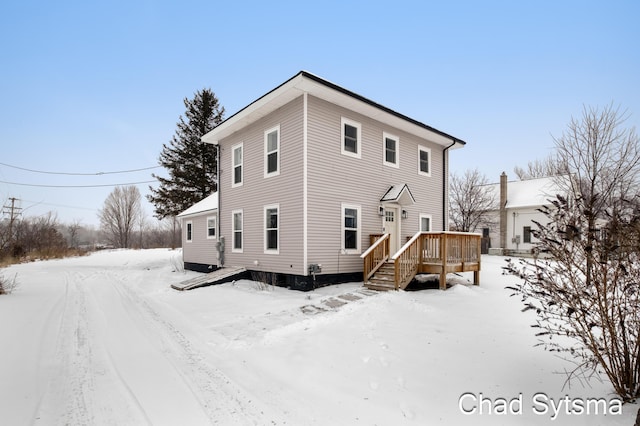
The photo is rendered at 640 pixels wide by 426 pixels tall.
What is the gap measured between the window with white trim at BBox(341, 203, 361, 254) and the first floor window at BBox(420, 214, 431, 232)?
4161 millimetres

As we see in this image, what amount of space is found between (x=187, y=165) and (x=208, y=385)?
24082 mm

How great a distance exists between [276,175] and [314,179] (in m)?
1.77

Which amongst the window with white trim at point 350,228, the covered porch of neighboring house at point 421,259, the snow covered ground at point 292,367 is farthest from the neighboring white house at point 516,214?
the snow covered ground at point 292,367

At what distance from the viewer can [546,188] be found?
2528cm

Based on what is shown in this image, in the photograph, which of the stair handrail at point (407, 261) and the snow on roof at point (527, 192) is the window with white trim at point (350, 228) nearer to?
the stair handrail at point (407, 261)

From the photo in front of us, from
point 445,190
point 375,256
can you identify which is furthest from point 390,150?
point 375,256

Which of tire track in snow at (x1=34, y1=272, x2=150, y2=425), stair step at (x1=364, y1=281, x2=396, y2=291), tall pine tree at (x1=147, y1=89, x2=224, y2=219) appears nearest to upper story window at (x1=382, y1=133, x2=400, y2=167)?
stair step at (x1=364, y1=281, x2=396, y2=291)

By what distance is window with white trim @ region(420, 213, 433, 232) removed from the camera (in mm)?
13688

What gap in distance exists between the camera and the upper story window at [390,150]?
478 inches

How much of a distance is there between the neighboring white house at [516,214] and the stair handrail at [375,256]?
20.4 meters

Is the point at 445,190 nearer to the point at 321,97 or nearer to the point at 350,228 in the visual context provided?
the point at 350,228

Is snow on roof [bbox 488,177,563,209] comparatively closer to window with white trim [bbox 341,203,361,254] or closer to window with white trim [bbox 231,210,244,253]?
window with white trim [bbox 341,203,361,254]

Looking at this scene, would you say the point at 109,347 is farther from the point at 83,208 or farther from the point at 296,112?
the point at 83,208

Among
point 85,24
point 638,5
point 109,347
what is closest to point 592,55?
point 638,5
